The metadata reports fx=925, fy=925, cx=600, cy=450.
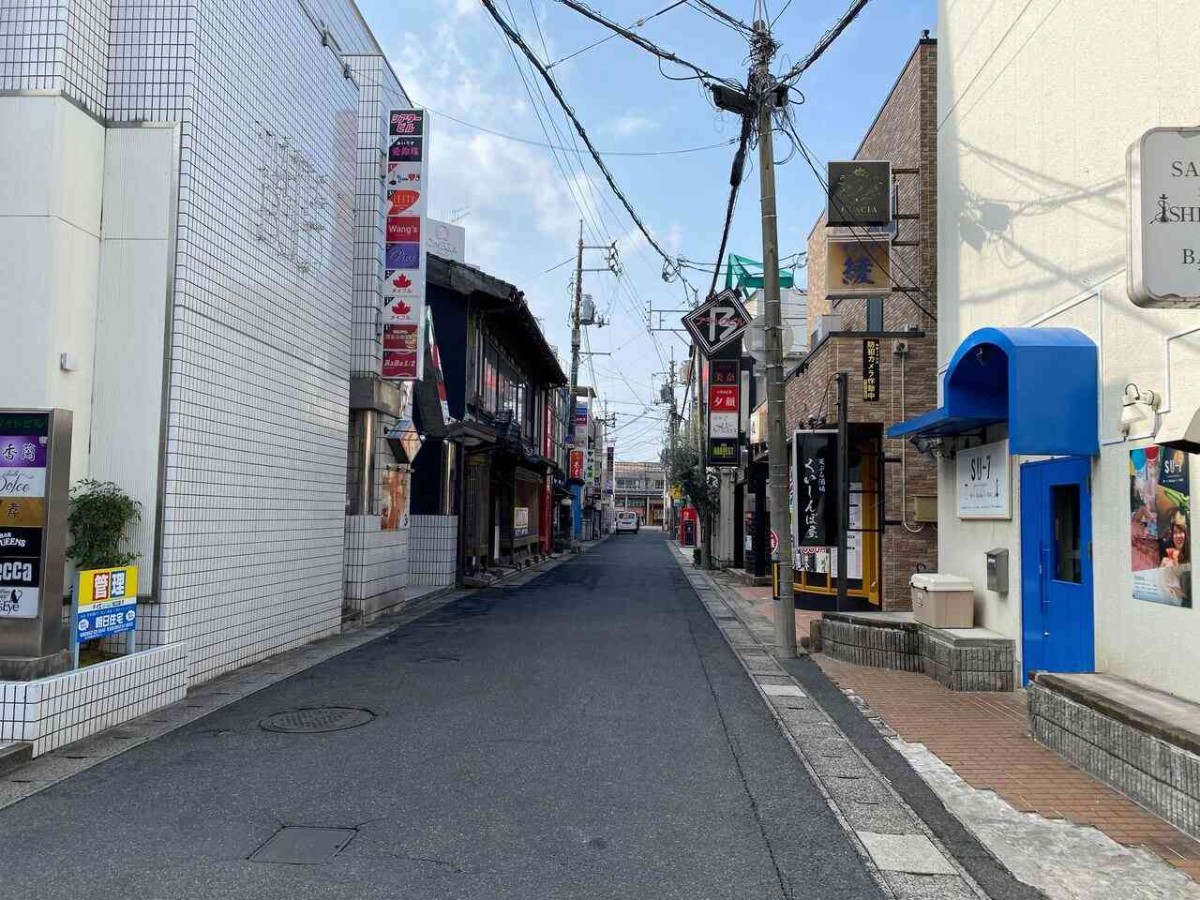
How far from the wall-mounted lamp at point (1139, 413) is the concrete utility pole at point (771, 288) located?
17.3 feet

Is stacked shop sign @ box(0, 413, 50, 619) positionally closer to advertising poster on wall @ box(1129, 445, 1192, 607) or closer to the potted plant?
the potted plant

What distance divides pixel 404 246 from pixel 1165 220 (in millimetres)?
11459

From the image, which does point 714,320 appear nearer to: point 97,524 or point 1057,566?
point 1057,566

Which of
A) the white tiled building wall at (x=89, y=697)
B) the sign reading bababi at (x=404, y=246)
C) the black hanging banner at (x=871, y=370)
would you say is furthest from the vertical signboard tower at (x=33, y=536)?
the black hanging banner at (x=871, y=370)

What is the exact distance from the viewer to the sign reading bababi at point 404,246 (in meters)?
14.1

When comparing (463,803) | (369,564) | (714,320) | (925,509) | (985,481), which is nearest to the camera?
(463,803)

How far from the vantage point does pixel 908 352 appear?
14.5 metres

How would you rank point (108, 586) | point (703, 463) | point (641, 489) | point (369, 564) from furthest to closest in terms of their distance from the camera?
point (641, 489)
point (703, 463)
point (369, 564)
point (108, 586)

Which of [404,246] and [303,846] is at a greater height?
[404,246]

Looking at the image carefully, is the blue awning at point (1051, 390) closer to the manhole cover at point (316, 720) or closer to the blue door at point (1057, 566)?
the blue door at point (1057, 566)

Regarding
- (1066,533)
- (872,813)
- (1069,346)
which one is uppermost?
(1069,346)

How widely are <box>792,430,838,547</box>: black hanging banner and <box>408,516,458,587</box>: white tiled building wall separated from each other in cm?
764

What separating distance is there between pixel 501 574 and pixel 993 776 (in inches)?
745

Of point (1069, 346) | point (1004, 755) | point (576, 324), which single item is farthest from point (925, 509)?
point (576, 324)
